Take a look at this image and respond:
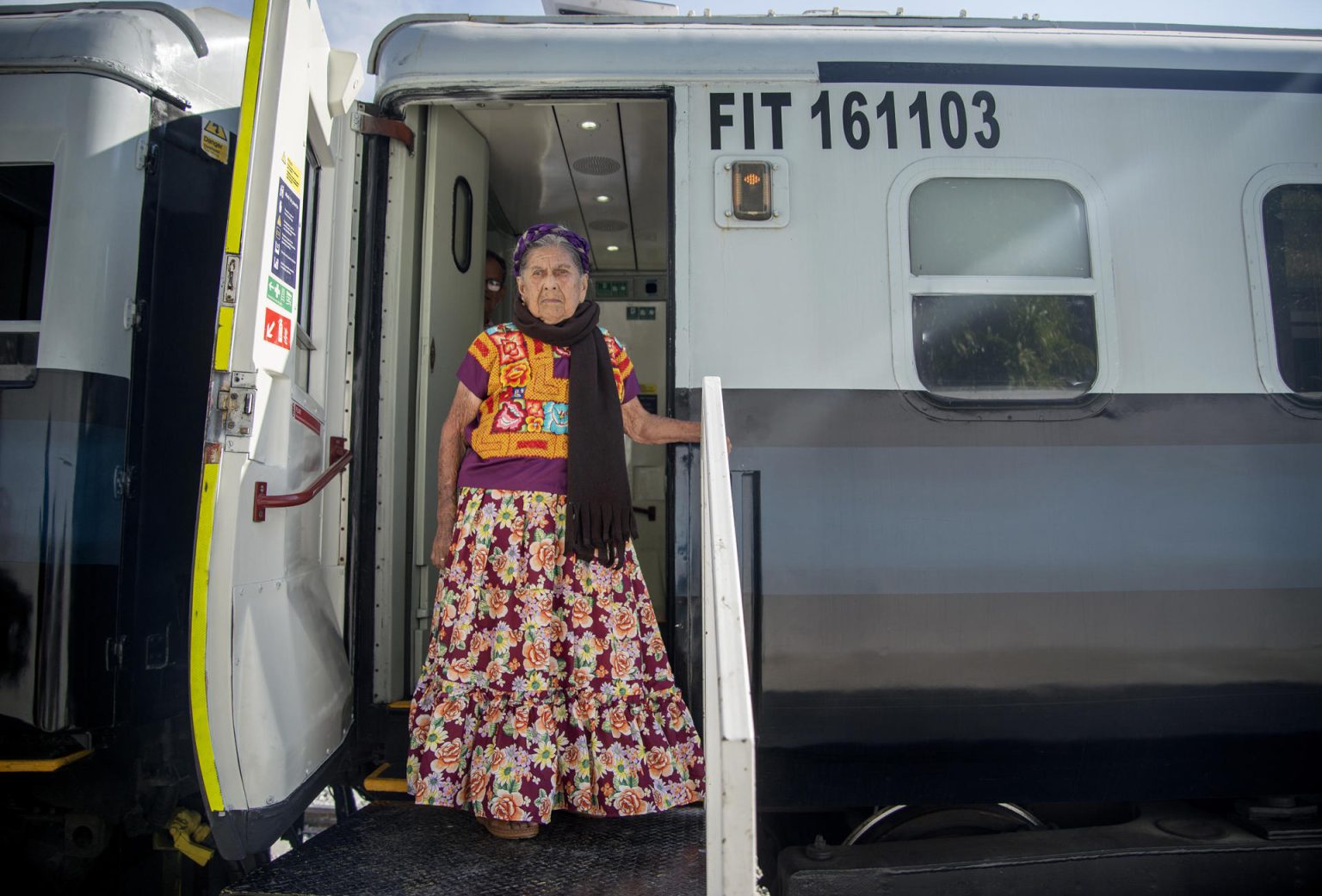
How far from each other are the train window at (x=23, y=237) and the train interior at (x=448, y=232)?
1065 millimetres

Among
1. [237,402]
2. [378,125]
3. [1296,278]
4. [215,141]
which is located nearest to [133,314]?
[215,141]

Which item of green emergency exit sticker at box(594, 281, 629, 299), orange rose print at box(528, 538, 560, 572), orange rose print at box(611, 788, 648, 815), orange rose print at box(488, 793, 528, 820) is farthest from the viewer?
green emergency exit sticker at box(594, 281, 629, 299)

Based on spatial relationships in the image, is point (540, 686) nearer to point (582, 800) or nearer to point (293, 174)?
point (582, 800)

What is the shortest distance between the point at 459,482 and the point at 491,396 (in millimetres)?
298

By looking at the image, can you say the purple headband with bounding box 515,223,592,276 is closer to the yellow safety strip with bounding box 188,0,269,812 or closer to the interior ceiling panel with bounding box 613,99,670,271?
the interior ceiling panel with bounding box 613,99,670,271

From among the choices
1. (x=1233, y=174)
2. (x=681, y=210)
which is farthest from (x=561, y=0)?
(x=1233, y=174)

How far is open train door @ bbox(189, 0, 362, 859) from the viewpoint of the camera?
210cm

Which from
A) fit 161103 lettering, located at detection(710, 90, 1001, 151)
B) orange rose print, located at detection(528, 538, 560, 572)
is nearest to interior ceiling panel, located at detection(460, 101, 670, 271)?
fit 161103 lettering, located at detection(710, 90, 1001, 151)

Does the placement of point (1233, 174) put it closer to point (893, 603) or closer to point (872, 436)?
point (872, 436)

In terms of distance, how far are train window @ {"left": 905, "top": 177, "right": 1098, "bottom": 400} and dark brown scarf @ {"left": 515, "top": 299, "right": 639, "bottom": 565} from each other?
104 cm

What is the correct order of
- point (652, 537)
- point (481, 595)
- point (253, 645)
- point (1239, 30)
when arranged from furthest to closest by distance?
point (652, 537) → point (1239, 30) → point (481, 595) → point (253, 645)

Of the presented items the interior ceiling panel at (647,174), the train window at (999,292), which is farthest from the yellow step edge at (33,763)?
the train window at (999,292)

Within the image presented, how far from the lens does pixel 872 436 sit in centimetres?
267

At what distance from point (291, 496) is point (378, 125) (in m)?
1.43
